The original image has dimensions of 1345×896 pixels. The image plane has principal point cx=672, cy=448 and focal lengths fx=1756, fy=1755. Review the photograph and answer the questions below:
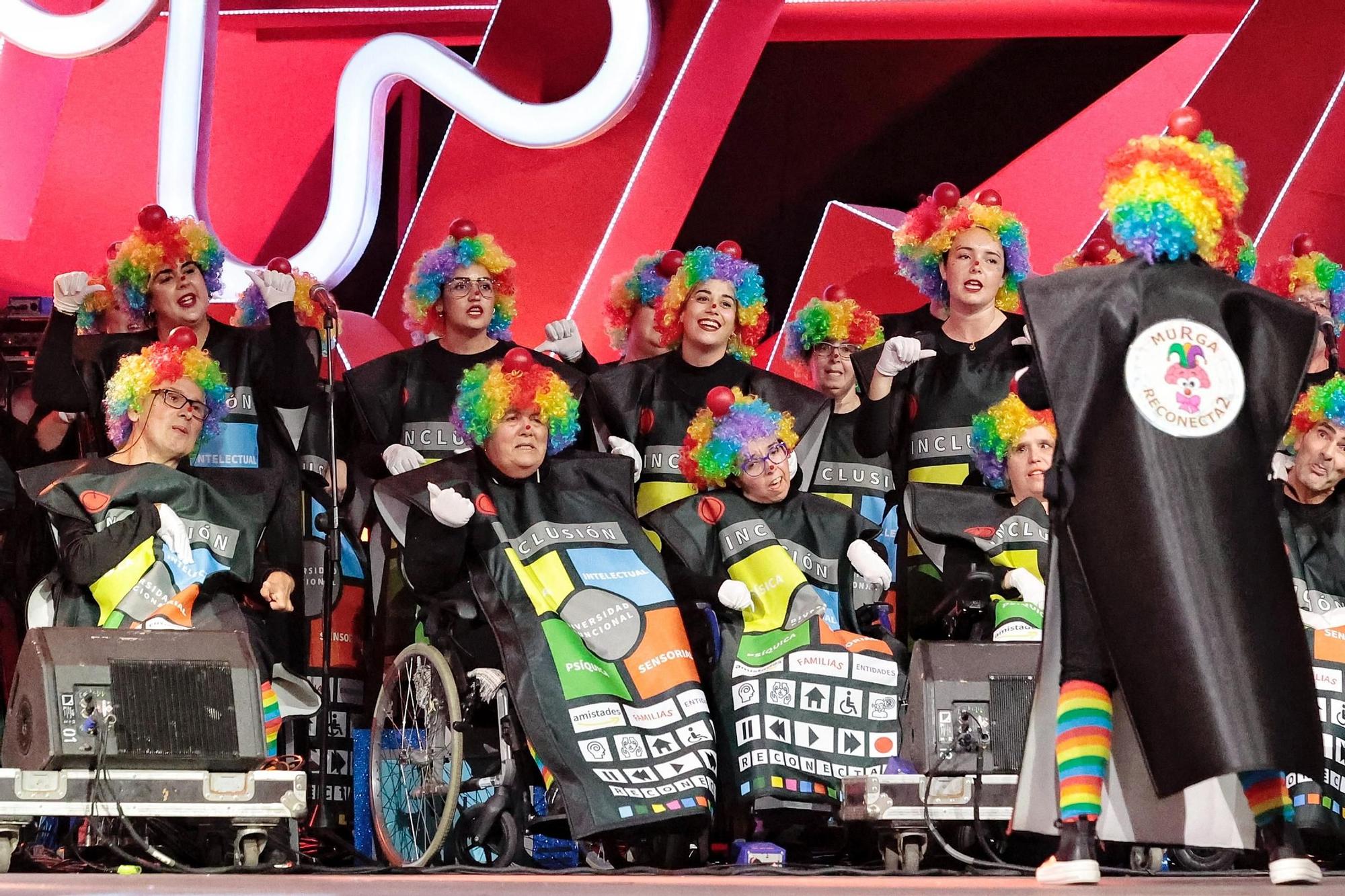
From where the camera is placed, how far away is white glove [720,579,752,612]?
4.79 m

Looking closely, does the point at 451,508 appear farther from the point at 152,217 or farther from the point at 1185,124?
the point at 1185,124

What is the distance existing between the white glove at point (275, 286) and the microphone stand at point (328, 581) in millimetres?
539

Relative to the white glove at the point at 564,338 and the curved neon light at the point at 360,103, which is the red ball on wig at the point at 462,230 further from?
the curved neon light at the point at 360,103

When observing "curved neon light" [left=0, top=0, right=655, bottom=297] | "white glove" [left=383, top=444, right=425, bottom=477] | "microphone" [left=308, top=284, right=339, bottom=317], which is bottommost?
"white glove" [left=383, top=444, right=425, bottom=477]

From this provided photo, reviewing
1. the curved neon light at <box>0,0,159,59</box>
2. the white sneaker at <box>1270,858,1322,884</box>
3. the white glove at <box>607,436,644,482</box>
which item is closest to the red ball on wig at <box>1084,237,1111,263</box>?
the white glove at <box>607,436,644,482</box>

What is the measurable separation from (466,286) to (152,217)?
101cm

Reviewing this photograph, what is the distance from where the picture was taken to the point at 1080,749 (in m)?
3.18

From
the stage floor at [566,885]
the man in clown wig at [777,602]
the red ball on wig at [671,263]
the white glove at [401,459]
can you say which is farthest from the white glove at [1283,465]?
the white glove at [401,459]

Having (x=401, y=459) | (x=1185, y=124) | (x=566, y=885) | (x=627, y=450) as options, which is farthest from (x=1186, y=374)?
(x=401, y=459)

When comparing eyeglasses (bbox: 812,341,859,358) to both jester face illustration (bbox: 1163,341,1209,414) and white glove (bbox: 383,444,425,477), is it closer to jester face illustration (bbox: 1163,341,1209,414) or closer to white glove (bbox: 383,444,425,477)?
white glove (bbox: 383,444,425,477)

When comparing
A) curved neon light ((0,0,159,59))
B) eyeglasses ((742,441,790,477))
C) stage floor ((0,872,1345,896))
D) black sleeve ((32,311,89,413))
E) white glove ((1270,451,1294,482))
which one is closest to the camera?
stage floor ((0,872,1345,896))

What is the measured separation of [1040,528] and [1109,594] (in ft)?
6.09

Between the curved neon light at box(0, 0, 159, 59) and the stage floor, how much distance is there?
3414mm

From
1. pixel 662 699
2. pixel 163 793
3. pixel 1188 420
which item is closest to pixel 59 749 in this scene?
pixel 163 793
